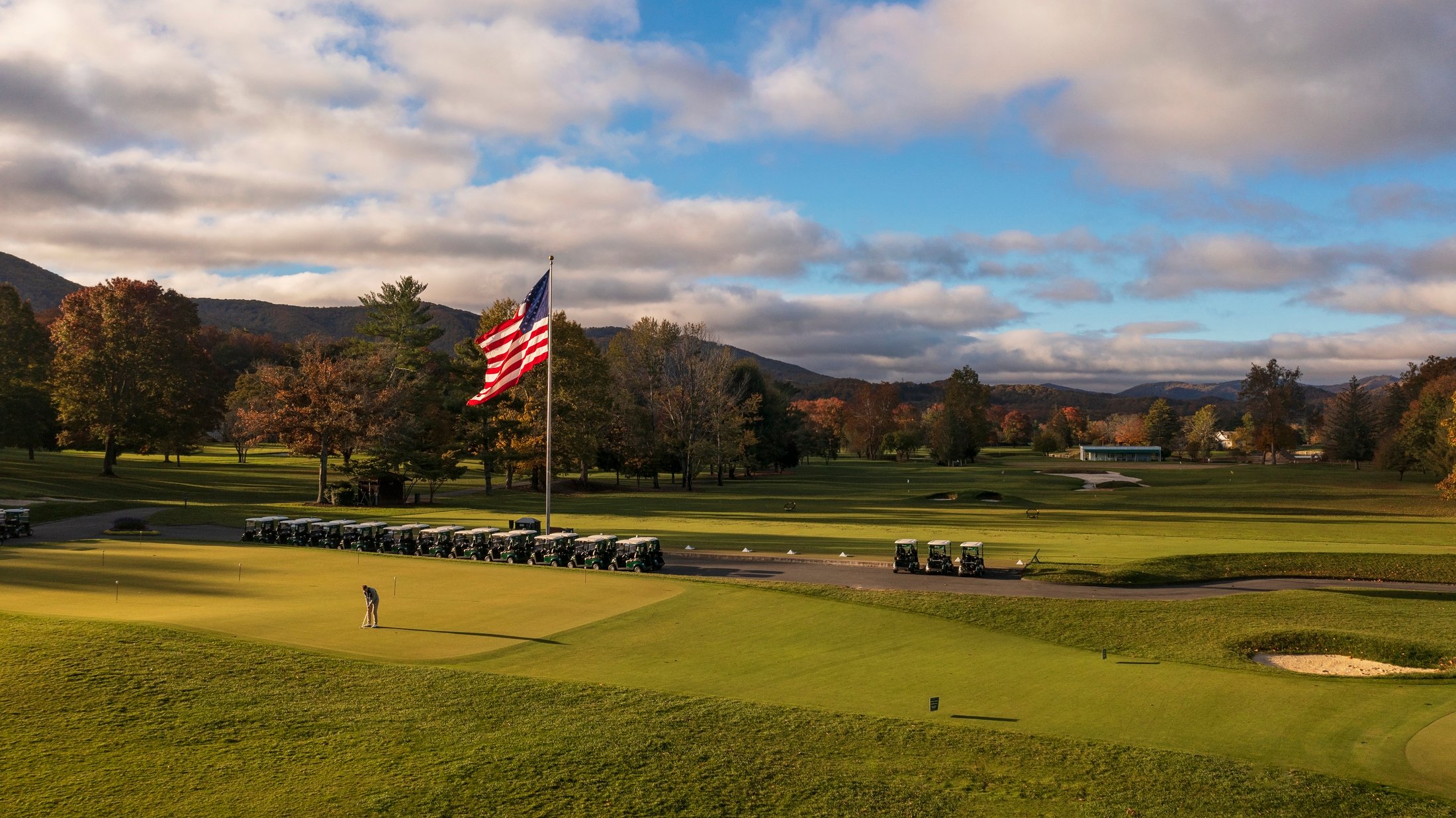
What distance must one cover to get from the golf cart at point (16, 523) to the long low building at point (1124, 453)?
585 feet

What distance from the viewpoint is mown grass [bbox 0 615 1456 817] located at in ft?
36.5

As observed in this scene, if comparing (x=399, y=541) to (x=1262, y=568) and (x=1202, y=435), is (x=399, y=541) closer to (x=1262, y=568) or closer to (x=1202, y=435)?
(x=1262, y=568)

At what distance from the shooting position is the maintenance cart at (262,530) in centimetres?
4118

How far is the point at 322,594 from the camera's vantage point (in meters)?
26.7

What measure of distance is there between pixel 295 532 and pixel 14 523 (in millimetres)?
13621

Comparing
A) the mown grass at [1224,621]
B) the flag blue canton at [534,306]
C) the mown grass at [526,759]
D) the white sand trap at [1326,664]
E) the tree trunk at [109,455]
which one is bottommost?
the white sand trap at [1326,664]


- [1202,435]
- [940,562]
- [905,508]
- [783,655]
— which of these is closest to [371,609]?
[783,655]

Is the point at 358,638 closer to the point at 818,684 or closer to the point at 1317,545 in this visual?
the point at 818,684

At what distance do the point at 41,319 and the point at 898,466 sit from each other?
12263 centimetres

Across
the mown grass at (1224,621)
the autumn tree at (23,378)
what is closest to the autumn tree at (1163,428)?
the mown grass at (1224,621)

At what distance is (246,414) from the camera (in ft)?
308

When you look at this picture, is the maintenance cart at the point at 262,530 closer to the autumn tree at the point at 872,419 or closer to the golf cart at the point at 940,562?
the golf cart at the point at 940,562

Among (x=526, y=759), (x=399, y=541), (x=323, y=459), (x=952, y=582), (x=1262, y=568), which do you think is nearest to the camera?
(x=526, y=759)

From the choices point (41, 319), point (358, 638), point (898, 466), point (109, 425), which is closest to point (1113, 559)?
point (358, 638)
